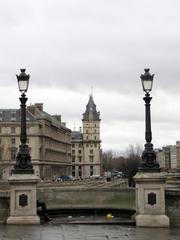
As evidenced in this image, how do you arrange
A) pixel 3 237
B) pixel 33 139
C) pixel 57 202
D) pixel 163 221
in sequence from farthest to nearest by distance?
pixel 33 139, pixel 57 202, pixel 163 221, pixel 3 237

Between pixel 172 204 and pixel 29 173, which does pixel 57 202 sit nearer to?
pixel 29 173

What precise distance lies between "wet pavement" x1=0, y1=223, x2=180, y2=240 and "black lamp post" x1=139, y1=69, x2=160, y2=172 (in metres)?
2.49

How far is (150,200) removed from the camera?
21.5 meters

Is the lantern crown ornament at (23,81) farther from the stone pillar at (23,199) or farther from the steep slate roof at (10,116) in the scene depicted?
the steep slate roof at (10,116)

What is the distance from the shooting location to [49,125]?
152m

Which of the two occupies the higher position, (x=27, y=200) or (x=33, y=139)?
(x=33, y=139)

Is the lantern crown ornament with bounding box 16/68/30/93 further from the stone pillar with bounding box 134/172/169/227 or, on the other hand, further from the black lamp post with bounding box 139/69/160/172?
the stone pillar with bounding box 134/172/169/227

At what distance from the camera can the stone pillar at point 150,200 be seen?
21.2 meters

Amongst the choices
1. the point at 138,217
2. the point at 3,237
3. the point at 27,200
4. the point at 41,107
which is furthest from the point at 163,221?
the point at 41,107

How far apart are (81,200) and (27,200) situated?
6.13 m

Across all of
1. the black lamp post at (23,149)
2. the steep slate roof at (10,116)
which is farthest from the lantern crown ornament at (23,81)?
the steep slate roof at (10,116)

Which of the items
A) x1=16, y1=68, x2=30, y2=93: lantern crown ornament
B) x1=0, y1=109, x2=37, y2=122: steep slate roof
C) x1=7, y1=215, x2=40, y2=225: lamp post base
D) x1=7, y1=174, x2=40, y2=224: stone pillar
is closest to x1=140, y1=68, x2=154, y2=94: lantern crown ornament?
x1=16, y1=68, x2=30, y2=93: lantern crown ornament

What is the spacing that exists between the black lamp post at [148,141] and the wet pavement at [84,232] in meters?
2.49

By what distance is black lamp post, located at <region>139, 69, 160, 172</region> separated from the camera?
21970mm
